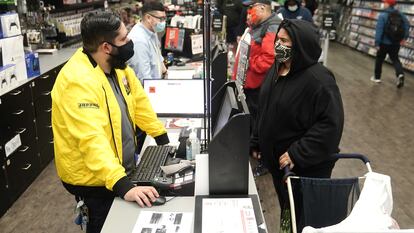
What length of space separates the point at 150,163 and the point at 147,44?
1.54m

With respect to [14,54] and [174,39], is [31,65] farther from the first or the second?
[174,39]

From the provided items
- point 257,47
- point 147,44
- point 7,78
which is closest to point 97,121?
point 147,44

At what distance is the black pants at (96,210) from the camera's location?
6.22 feet

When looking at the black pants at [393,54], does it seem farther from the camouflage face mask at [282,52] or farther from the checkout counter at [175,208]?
the checkout counter at [175,208]

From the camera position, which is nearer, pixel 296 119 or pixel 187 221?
pixel 187 221

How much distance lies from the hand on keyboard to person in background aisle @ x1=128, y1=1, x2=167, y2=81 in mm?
1640

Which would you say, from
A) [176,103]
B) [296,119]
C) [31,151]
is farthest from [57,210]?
[296,119]

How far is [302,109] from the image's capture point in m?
2.22

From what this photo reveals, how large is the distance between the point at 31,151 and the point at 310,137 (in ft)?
9.04

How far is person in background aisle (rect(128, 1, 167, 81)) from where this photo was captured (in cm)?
322

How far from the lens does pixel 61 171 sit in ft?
6.06

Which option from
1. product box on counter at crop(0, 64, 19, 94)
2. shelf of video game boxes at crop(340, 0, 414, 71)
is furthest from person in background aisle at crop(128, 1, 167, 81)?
shelf of video game boxes at crop(340, 0, 414, 71)

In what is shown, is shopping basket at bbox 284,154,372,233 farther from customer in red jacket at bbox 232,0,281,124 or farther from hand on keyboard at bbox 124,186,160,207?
customer in red jacket at bbox 232,0,281,124

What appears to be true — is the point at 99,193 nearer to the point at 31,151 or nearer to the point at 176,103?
the point at 176,103
